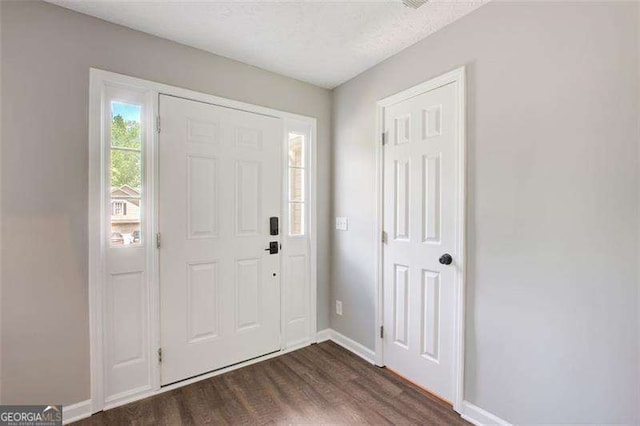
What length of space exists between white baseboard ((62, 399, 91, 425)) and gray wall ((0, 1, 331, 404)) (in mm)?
36

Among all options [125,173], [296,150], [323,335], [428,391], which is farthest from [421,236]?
[125,173]

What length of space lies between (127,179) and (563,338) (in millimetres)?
2759

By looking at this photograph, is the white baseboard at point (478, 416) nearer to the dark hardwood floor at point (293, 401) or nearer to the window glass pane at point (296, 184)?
the dark hardwood floor at point (293, 401)

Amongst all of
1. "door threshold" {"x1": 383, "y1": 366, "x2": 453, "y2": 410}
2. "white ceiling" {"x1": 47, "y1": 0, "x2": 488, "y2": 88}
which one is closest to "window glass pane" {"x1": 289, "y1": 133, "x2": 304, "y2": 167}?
"white ceiling" {"x1": 47, "y1": 0, "x2": 488, "y2": 88}

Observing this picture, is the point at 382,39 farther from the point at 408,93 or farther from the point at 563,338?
the point at 563,338

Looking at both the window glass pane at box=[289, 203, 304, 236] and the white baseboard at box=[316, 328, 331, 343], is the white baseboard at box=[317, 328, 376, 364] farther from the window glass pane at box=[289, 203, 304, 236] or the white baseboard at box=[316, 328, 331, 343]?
the window glass pane at box=[289, 203, 304, 236]

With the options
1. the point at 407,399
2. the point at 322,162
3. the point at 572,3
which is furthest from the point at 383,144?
the point at 407,399

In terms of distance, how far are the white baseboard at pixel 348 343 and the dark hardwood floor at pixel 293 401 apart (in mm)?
111

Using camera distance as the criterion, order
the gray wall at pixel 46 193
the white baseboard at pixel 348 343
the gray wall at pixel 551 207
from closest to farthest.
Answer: the gray wall at pixel 551 207 < the gray wall at pixel 46 193 < the white baseboard at pixel 348 343

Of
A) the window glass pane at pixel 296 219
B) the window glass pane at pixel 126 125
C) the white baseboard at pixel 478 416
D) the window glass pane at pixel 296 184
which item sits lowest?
the white baseboard at pixel 478 416

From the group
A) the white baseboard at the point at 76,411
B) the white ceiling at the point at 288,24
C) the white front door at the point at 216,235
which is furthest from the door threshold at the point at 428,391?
Result: the white ceiling at the point at 288,24

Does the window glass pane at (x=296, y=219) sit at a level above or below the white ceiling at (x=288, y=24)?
below

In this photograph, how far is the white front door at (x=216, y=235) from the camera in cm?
211

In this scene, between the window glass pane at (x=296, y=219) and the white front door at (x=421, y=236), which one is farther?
the window glass pane at (x=296, y=219)
